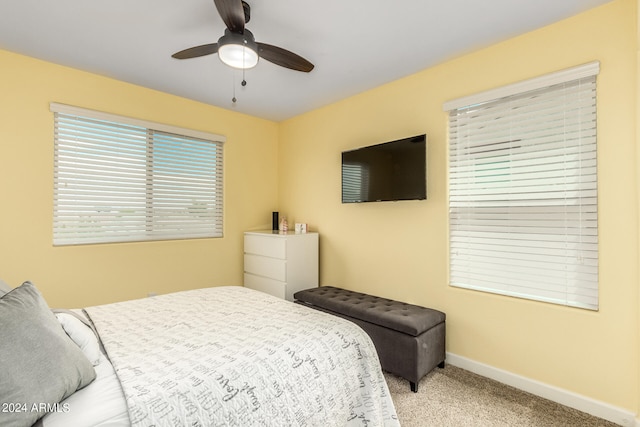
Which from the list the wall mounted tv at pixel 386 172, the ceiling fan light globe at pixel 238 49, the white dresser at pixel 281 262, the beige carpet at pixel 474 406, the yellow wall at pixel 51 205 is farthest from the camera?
the white dresser at pixel 281 262

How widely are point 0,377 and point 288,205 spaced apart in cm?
340

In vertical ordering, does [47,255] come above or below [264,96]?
below

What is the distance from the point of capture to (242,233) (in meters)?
3.95

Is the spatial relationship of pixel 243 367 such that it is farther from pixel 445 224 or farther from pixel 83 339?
pixel 445 224

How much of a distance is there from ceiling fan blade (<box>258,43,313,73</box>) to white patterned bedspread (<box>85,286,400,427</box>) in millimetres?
1648

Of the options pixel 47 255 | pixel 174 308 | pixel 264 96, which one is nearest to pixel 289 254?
pixel 174 308

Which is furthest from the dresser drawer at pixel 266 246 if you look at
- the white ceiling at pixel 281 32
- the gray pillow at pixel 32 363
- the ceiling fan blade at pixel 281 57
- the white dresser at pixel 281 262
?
the gray pillow at pixel 32 363

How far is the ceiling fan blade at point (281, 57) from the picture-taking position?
193 cm

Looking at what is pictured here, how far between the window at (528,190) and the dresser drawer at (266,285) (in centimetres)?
175

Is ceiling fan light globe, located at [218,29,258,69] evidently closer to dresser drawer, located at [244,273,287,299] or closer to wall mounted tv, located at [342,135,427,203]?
wall mounted tv, located at [342,135,427,203]

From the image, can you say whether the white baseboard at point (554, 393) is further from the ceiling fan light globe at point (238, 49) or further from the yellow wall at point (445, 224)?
the ceiling fan light globe at point (238, 49)

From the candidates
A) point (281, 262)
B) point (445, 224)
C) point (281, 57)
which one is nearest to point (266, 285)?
point (281, 262)

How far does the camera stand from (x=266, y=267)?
3.57 metres

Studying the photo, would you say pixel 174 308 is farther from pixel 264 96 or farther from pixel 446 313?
pixel 264 96
